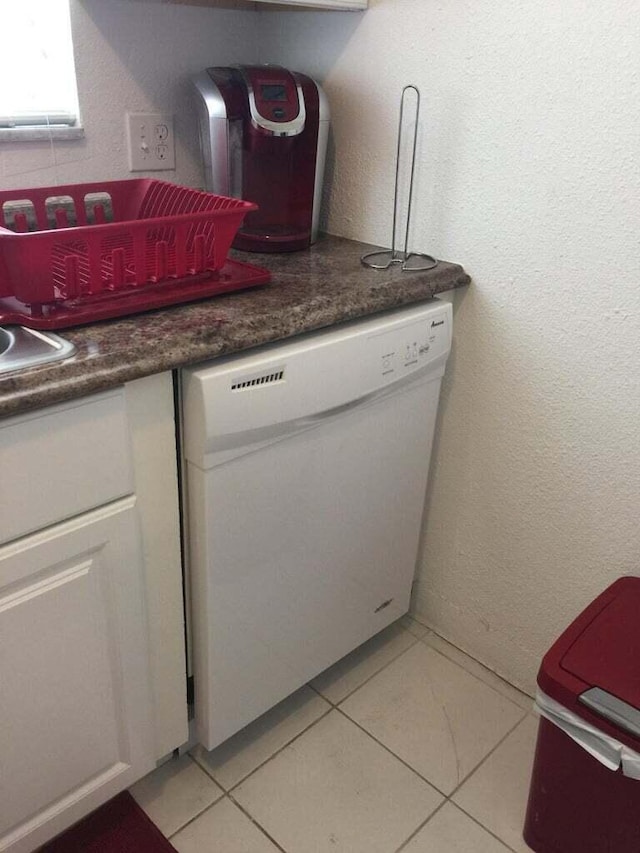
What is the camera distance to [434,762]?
141 centimetres

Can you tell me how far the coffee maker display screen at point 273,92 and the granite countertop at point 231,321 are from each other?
0.97ft

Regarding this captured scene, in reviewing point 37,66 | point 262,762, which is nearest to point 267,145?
point 37,66

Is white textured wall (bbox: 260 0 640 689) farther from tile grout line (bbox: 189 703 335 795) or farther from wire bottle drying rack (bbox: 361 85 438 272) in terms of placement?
tile grout line (bbox: 189 703 335 795)

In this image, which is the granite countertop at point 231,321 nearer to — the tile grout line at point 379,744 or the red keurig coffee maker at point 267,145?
the red keurig coffee maker at point 267,145

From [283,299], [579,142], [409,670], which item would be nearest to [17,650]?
[283,299]

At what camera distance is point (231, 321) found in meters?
1.04

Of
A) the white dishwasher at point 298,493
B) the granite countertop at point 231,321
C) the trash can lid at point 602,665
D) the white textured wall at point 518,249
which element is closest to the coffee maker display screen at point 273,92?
the white textured wall at point 518,249

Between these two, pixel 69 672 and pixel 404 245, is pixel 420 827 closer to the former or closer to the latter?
pixel 69 672

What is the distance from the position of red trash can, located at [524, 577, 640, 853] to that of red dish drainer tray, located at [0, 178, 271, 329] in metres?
0.80

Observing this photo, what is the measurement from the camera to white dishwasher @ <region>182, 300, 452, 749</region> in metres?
1.05

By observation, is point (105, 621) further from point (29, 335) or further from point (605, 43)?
point (605, 43)

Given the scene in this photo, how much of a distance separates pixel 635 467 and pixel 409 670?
2.37 feet

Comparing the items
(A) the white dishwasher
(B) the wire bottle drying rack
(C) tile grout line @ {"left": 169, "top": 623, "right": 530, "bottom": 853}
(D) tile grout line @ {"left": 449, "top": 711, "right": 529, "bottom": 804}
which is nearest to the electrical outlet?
(B) the wire bottle drying rack

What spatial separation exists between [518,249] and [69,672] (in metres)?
1.03
